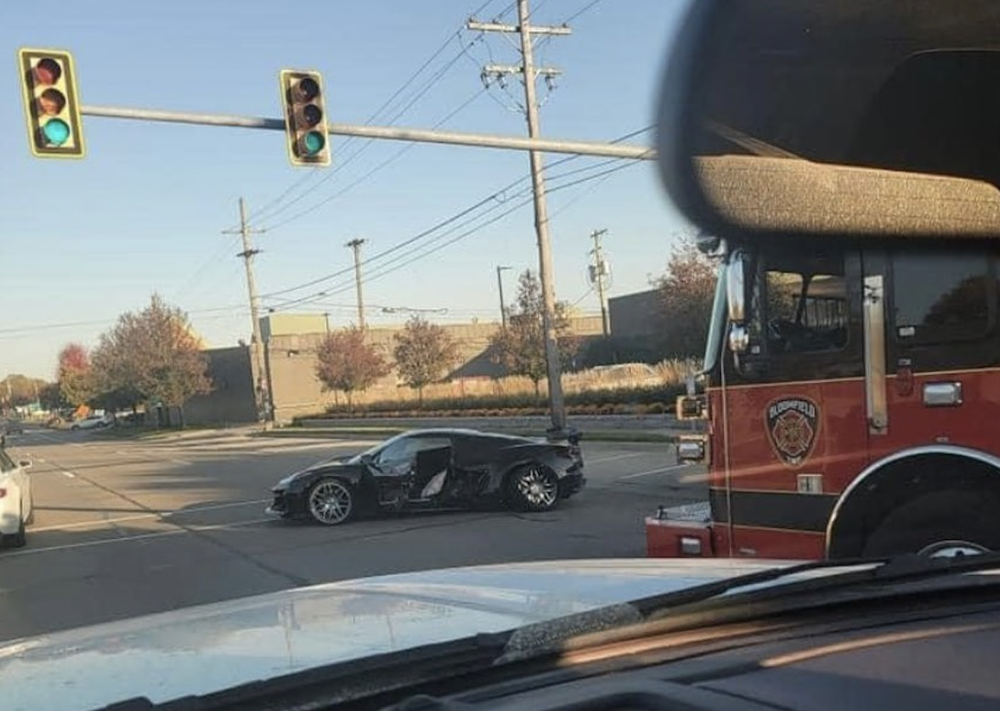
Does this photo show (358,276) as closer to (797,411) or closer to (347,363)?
(347,363)

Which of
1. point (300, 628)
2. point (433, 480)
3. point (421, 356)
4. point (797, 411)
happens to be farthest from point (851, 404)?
point (421, 356)

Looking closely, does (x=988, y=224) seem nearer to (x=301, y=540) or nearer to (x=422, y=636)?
(x=422, y=636)

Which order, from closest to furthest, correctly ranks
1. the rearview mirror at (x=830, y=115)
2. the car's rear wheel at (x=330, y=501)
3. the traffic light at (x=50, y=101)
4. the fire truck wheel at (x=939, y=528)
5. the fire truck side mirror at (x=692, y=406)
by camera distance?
the rearview mirror at (x=830, y=115) < the fire truck wheel at (x=939, y=528) < the fire truck side mirror at (x=692, y=406) < the traffic light at (x=50, y=101) < the car's rear wheel at (x=330, y=501)

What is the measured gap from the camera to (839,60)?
91.6 inches

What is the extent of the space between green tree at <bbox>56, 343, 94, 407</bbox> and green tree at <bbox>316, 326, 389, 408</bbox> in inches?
1501

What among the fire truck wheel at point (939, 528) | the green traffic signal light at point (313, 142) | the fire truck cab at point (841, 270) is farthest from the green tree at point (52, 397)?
the fire truck wheel at point (939, 528)

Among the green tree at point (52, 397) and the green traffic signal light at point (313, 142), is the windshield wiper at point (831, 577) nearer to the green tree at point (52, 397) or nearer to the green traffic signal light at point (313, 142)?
the green traffic signal light at point (313, 142)

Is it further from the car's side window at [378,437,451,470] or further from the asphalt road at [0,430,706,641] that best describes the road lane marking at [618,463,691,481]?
the car's side window at [378,437,451,470]

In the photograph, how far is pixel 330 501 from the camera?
46.9ft

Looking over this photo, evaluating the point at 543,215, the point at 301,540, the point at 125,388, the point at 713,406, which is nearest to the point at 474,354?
the point at 125,388

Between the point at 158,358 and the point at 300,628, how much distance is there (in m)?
64.4

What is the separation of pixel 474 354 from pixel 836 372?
264 feet

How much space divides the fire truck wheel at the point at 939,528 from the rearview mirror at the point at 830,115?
2.60 meters

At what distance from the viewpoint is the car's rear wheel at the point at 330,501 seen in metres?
14.2
